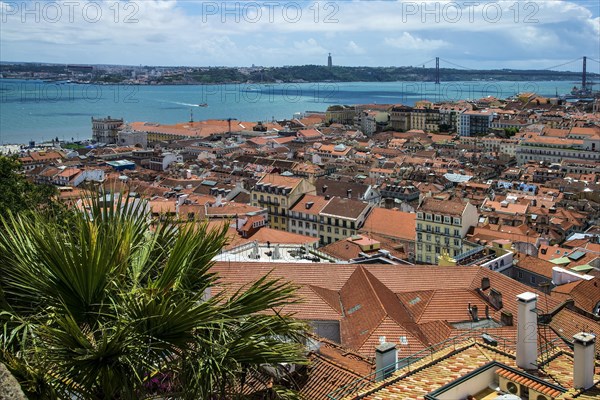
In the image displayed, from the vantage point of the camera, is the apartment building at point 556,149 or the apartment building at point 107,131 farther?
the apartment building at point 107,131

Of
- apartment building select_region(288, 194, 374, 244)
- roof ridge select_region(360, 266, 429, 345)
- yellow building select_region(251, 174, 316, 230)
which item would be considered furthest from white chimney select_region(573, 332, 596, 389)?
yellow building select_region(251, 174, 316, 230)

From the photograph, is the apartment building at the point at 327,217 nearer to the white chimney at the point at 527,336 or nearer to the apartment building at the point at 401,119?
the white chimney at the point at 527,336

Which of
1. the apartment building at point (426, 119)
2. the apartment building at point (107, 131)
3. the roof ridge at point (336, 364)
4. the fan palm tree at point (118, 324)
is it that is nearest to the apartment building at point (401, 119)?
the apartment building at point (426, 119)

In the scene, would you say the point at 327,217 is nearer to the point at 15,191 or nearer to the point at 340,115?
the point at 15,191

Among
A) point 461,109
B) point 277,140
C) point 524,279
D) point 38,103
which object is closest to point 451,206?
point 524,279

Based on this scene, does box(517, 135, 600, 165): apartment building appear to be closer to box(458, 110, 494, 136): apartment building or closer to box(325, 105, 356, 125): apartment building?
box(458, 110, 494, 136): apartment building

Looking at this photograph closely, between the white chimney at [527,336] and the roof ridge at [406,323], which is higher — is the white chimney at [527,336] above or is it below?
above

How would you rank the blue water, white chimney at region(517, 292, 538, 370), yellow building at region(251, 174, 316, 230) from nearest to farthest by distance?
white chimney at region(517, 292, 538, 370) < yellow building at region(251, 174, 316, 230) < the blue water

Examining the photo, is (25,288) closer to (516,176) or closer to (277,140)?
(516,176)
